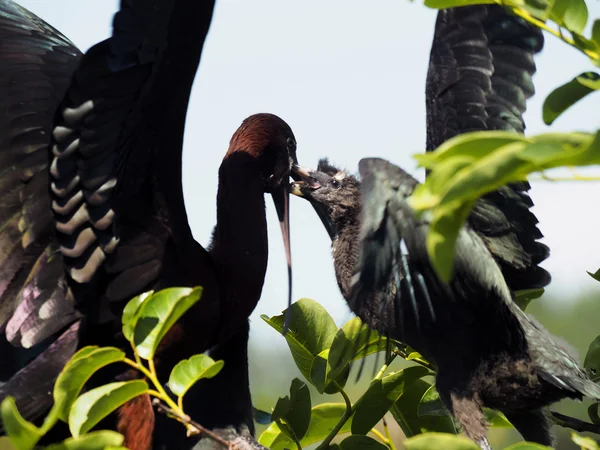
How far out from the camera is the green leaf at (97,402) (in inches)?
48.9

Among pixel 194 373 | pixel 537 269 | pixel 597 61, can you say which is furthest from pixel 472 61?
pixel 597 61

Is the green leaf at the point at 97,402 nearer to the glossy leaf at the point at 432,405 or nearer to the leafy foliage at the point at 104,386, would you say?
the leafy foliage at the point at 104,386

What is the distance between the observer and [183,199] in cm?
238

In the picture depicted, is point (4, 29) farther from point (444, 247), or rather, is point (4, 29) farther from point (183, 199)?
point (444, 247)

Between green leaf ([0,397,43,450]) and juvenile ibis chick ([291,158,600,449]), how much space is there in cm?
104

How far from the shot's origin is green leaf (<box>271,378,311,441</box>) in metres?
2.00

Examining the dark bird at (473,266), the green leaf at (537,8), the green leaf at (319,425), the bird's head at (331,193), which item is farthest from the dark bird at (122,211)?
the green leaf at (537,8)

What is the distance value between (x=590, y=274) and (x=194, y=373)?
922 millimetres

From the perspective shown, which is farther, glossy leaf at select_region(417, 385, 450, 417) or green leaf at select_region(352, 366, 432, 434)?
glossy leaf at select_region(417, 385, 450, 417)

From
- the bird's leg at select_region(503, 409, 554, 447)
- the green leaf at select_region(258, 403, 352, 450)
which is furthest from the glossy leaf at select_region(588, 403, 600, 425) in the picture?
the green leaf at select_region(258, 403, 352, 450)

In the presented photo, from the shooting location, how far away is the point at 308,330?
2.18m

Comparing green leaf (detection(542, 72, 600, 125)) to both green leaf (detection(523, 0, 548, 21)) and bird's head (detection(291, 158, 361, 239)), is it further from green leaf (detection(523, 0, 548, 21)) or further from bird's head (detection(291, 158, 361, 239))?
bird's head (detection(291, 158, 361, 239))

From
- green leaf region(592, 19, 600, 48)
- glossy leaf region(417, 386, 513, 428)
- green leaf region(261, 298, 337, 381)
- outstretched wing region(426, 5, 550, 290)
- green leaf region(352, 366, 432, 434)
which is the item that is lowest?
glossy leaf region(417, 386, 513, 428)

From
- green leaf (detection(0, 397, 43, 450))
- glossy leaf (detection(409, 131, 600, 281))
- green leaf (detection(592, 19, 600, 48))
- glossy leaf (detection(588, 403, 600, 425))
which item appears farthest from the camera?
glossy leaf (detection(588, 403, 600, 425))
